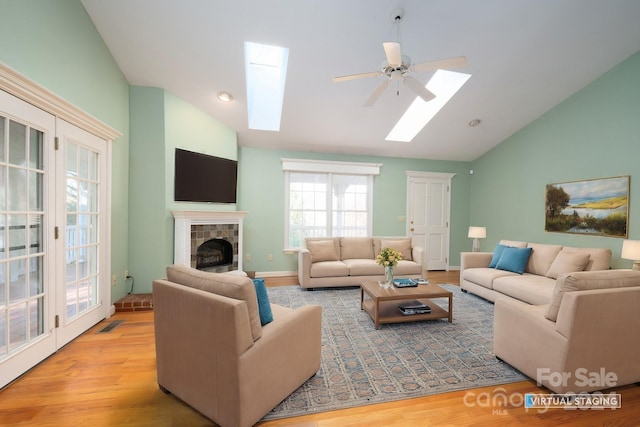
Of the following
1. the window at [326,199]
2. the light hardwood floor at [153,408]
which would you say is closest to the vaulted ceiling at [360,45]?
→ the window at [326,199]

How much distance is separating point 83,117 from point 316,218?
3804mm

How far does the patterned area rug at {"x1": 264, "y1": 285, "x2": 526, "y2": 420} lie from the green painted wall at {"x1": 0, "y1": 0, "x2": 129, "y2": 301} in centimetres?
286

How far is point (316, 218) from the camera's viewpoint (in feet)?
17.8

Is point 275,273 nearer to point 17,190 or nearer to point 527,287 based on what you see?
point 17,190

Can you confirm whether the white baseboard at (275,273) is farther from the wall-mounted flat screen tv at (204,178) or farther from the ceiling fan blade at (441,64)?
the ceiling fan blade at (441,64)

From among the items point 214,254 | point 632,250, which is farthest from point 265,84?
point 632,250

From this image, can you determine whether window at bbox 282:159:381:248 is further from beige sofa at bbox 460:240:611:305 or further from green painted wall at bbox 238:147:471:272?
beige sofa at bbox 460:240:611:305

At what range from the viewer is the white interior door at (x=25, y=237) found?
6.20 feet

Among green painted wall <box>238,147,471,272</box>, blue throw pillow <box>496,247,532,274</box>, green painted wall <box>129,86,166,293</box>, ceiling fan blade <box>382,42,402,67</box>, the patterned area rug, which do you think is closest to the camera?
the patterned area rug

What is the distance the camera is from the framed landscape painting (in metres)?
3.37

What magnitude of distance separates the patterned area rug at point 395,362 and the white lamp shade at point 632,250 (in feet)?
5.09

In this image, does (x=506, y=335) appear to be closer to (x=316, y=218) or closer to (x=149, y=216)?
(x=316, y=218)

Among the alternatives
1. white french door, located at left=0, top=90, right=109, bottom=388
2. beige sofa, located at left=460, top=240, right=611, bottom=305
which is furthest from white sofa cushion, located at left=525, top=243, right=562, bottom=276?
white french door, located at left=0, top=90, right=109, bottom=388

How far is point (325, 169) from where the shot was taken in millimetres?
5348
